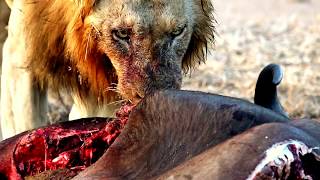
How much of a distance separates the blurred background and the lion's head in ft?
2.26

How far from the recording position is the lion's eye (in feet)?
11.8

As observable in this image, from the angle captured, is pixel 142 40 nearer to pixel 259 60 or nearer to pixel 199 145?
pixel 199 145

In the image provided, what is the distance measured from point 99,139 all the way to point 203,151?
561mm

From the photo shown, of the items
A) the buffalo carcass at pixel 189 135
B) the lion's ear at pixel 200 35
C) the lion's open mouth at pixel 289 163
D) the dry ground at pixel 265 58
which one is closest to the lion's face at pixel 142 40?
the lion's ear at pixel 200 35

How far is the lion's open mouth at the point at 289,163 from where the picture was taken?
2.08 metres

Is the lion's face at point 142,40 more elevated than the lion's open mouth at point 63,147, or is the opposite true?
the lion's face at point 142,40

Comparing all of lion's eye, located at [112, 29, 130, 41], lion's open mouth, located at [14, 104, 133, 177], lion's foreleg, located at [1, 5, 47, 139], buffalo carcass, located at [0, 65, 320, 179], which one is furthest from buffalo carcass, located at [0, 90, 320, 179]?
lion's foreleg, located at [1, 5, 47, 139]

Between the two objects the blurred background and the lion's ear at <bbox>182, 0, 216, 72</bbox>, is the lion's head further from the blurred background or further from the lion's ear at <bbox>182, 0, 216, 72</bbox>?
the blurred background

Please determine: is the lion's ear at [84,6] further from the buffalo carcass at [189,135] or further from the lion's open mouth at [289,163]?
the lion's open mouth at [289,163]

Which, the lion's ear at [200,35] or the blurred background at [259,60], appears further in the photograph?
the blurred background at [259,60]

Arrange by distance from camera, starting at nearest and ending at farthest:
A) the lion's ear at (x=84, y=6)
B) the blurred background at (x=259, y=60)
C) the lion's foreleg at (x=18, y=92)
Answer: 1. the lion's ear at (x=84, y=6)
2. the lion's foreleg at (x=18, y=92)
3. the blurred background at (x=259, y=60)

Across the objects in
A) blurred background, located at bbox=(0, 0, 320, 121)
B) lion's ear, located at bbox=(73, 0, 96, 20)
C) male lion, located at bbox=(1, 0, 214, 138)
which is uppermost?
lion's ear, located at bbox=(73, 0, 96, 20)

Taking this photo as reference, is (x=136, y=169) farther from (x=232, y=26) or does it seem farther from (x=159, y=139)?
(x=232, y=26)

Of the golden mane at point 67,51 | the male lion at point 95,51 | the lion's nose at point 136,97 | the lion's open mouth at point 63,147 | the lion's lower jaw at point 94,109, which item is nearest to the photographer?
the lion's open mouth at point 63,147
